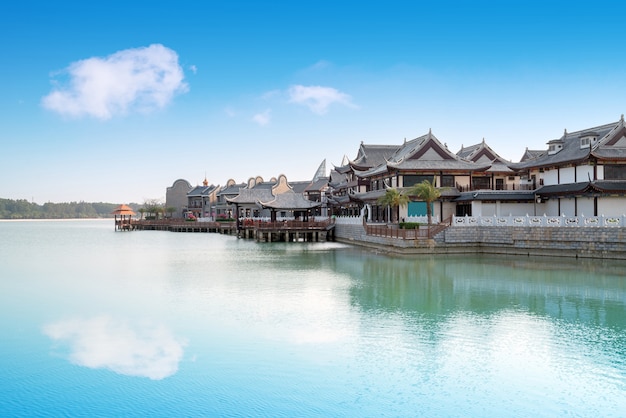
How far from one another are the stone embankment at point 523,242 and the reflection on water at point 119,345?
74.9 feet

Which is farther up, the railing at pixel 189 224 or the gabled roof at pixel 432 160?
the gabled roof at pixel 432 160

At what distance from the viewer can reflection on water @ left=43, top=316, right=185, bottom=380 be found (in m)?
13.0

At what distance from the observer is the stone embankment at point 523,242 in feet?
103

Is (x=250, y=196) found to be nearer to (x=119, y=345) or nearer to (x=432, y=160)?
(x=432, y=160)

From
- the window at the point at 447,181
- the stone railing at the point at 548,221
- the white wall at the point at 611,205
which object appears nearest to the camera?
the stone railing at the point at 548,221

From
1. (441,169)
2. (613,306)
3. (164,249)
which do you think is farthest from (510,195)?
(164,249)

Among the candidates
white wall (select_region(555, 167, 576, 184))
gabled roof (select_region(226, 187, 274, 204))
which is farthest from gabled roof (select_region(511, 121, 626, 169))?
gabled roof (select_region(226, 187, 274, 204))

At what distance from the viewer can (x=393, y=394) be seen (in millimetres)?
11109

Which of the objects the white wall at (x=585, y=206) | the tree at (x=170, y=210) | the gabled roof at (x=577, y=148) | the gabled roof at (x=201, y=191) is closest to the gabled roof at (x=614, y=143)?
the gabled roof at (x=577, y=148)

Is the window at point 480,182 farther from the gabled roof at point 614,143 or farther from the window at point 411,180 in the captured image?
the gabled roof at point 614,143

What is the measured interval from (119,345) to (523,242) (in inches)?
1071

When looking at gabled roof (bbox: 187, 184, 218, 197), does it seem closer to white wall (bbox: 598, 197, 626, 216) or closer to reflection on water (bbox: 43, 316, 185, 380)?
white wall (bbox: 598, 197, 626, 216)

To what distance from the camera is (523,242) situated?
3491cm

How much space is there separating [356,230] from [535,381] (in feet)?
119
